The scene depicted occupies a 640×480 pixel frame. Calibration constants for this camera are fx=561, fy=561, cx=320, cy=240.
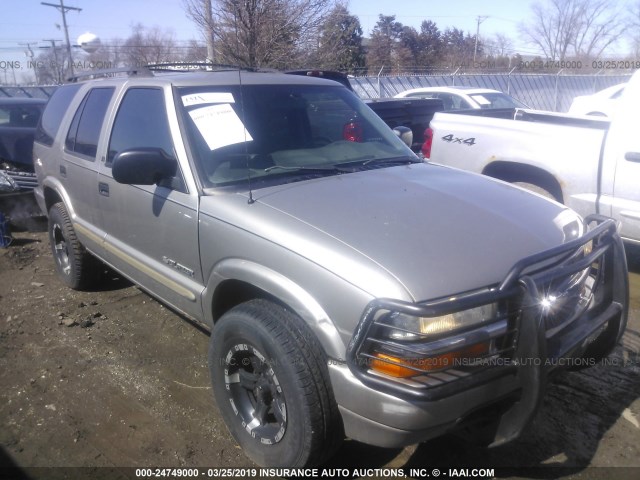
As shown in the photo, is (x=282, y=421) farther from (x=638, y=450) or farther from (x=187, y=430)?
(x=638, y=450)

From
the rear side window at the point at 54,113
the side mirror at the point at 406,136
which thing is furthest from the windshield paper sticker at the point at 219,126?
the rear side window at the point at 54,113

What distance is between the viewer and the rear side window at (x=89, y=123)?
4.22 metres

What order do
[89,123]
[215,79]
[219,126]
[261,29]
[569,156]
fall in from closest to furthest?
[219,126] → [215,79] → [89,123] → [569,156] → [261,29]

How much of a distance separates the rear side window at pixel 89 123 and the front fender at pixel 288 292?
→ 1.98 metres

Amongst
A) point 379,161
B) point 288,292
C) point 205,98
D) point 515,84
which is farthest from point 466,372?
point 515,84

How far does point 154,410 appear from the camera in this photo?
11.0 ft

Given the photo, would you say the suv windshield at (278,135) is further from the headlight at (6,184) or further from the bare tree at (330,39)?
the bare tree at (330,39)

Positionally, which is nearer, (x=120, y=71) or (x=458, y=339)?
(x=458, y=339)

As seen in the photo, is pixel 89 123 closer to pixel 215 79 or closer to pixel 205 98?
pixel 215 79

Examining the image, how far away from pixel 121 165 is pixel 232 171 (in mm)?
601

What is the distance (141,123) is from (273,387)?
81.4 inches

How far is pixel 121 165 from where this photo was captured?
3074 millimetres

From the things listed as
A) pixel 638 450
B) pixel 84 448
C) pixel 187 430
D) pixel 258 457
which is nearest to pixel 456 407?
pixel 258 457

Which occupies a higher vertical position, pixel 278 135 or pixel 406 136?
pixel 278 135
